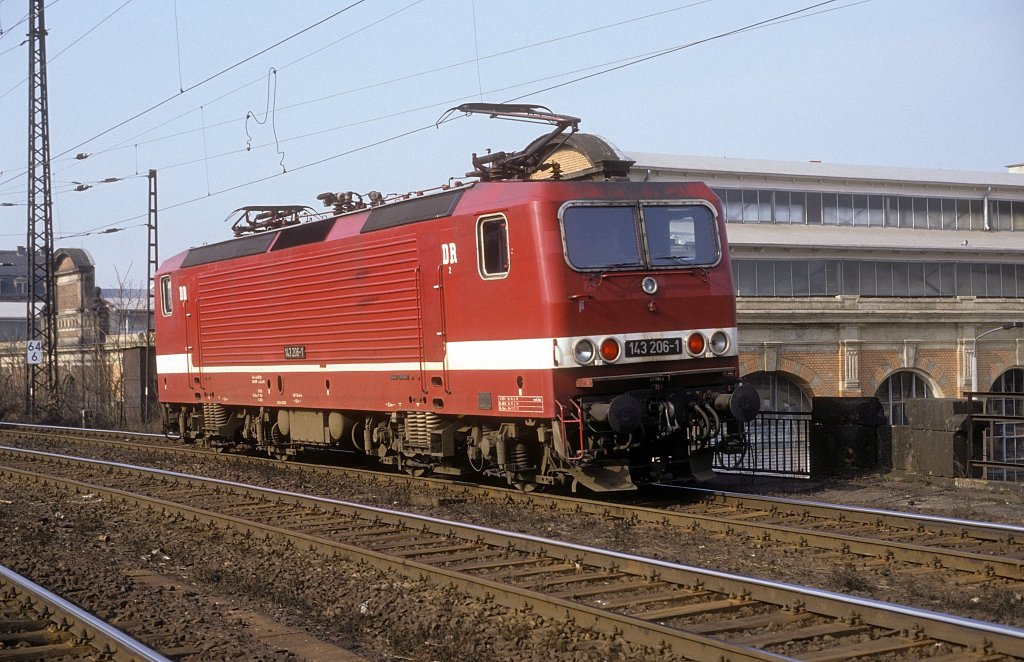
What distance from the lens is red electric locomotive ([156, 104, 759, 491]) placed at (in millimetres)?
12055

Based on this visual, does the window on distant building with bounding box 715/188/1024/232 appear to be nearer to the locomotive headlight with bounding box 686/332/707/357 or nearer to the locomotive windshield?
the locomotive windshield

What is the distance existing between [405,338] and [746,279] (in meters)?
28.7

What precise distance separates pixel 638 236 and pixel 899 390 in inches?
1364

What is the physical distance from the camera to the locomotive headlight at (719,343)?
12961mm

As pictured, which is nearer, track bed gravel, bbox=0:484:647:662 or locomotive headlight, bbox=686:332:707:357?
track bed gravel, bbox=0:484:647:662

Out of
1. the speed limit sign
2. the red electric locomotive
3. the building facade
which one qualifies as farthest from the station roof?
the red electric locomotive

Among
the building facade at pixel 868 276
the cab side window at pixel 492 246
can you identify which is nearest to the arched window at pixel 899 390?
the building facade at pixel 868 276

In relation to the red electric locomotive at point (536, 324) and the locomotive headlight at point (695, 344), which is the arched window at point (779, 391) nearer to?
the red electric locomotive at point (536, 324)

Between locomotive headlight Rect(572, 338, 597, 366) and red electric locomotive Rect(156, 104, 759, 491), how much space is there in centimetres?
2

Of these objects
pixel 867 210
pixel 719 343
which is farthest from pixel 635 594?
pixel 867 210

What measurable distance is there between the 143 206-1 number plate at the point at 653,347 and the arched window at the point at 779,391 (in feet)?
93.6

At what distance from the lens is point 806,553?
980cm

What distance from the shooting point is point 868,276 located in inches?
1732

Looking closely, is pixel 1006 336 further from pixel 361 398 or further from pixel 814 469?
pixel 361 398
